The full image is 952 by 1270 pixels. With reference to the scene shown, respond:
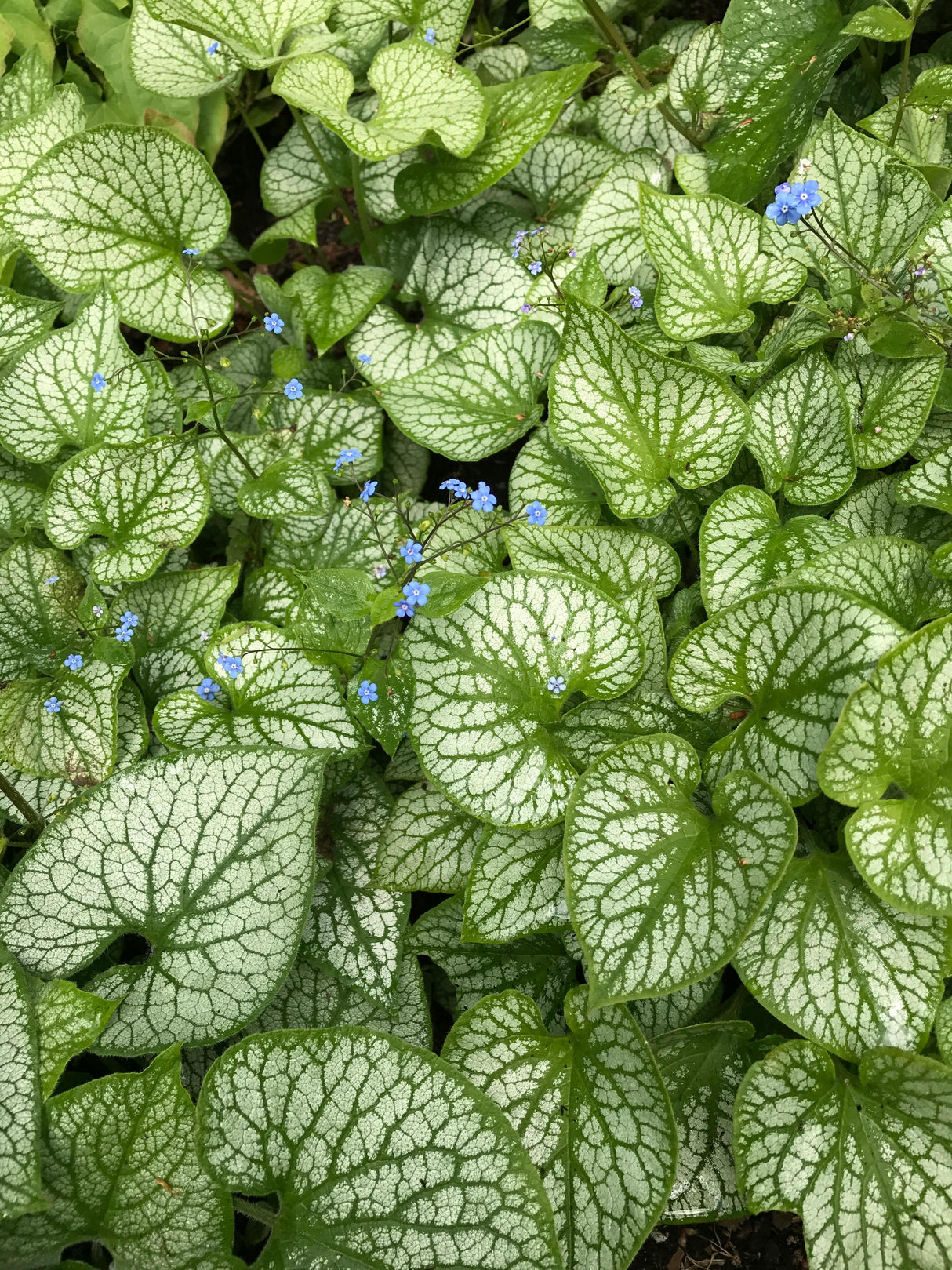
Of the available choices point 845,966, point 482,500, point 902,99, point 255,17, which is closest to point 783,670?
point 845,966

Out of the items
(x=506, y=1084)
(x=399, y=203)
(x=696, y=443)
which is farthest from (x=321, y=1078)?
(x=399, y=203)

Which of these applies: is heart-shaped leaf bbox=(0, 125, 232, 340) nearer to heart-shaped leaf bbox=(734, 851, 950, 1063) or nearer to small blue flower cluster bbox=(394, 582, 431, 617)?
small blue flower cluster bbox=(394, 582, 431, 617)

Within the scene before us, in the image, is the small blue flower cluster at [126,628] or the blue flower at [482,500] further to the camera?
the small blue flower cluster at [126,628]

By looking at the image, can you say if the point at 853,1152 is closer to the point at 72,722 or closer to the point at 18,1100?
the point at 18,1100

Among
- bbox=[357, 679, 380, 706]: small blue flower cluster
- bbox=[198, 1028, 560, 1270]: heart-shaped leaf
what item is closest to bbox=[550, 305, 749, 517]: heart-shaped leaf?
bbox=[357, 679, 380, 706]: small blue flower cluster

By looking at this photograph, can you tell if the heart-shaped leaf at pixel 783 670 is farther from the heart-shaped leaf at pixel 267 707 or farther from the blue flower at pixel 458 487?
the heart-shaped leaf at pixel 267 707

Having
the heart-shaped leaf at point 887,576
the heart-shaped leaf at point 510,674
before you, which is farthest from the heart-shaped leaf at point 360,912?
the heart-shaped leaf at point 887,576
